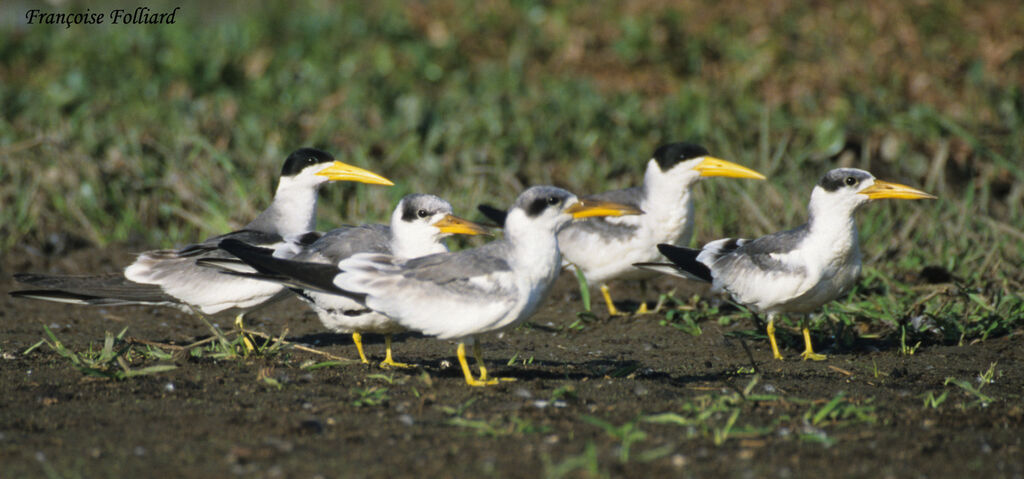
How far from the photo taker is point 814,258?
189 inches

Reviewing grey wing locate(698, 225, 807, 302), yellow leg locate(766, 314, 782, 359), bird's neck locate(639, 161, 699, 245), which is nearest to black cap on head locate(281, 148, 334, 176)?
bird's neck locate(639, 161, 699, 245)

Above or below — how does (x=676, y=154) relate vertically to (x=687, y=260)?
above

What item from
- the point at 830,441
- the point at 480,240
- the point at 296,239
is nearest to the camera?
the point at 830,441

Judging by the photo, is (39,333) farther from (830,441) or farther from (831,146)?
(831,146)

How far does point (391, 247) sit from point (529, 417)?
5.05ft

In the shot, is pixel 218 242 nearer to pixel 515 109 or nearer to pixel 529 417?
pixel 529 417

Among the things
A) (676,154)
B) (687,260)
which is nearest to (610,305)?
(687,260)

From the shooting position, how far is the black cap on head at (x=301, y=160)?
220 inches

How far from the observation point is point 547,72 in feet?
33.5

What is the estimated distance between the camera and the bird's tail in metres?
4.77

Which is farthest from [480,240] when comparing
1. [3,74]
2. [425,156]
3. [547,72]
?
[3,74]

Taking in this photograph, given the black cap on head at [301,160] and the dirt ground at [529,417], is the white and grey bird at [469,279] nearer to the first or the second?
the dirt ground at [529,417]

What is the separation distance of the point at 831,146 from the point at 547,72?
3326 millimetres

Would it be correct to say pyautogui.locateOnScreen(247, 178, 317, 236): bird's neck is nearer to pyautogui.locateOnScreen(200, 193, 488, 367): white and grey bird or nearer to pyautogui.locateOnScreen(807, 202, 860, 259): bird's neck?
pyautogui.locateOnScreen(200, 193, 488, 367): white and grey bird
